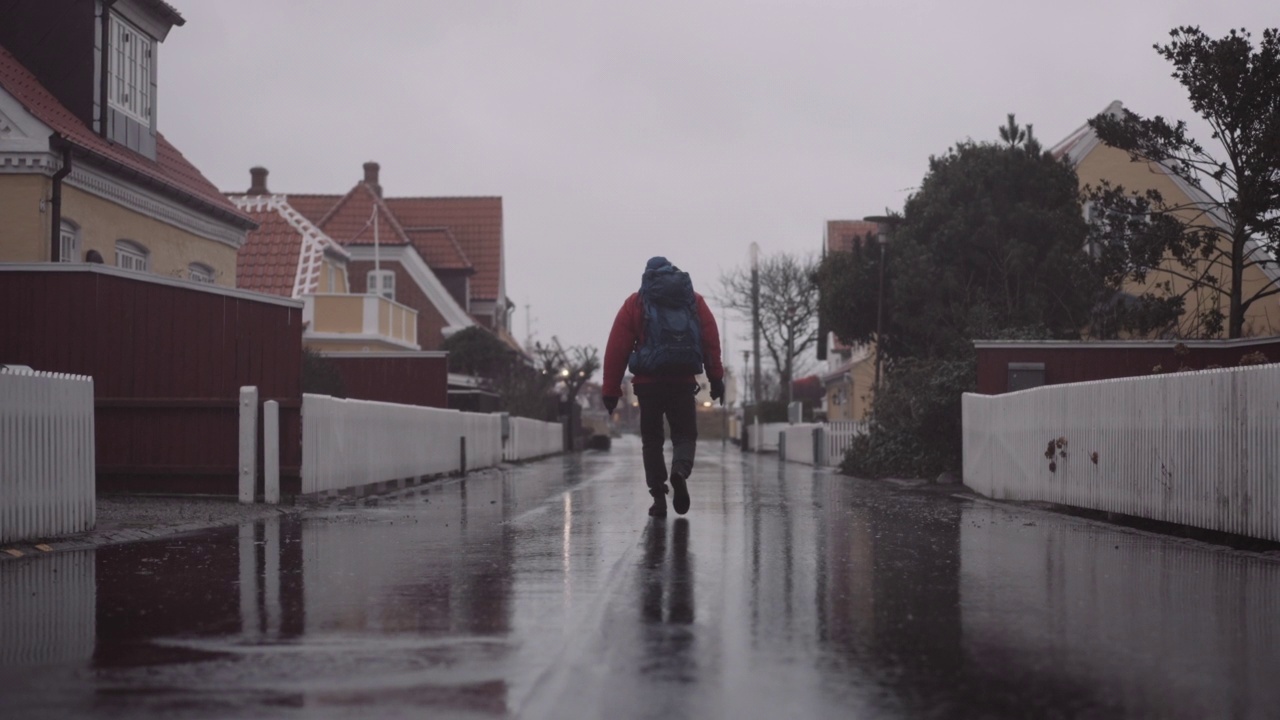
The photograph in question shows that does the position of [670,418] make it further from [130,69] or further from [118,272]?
[130,69]

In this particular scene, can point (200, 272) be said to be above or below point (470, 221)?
below

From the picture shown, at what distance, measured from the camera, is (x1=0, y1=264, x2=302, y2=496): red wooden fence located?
47.5 ft

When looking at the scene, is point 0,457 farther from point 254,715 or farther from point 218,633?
point 254,715

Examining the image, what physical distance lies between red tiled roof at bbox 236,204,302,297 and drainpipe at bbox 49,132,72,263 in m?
18.9

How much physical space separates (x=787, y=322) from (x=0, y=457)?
68.1m

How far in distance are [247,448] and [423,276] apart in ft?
134

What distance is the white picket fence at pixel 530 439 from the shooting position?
3475 centimetres

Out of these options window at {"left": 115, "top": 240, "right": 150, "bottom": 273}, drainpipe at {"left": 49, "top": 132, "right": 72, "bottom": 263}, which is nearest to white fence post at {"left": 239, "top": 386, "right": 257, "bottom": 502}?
drainpipe at {"left": 49, "top": 132, "right": 72, "bottom": 263}

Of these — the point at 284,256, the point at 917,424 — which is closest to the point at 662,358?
the point at 917,424

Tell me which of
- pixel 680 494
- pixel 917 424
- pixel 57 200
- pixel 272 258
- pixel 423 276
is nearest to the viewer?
pixel 680 494

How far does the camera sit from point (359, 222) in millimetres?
55625

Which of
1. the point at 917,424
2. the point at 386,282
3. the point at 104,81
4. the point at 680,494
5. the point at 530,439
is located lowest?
the point at 530,439

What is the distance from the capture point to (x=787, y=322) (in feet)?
250

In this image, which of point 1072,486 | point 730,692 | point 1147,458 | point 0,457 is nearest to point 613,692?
point 730,692
